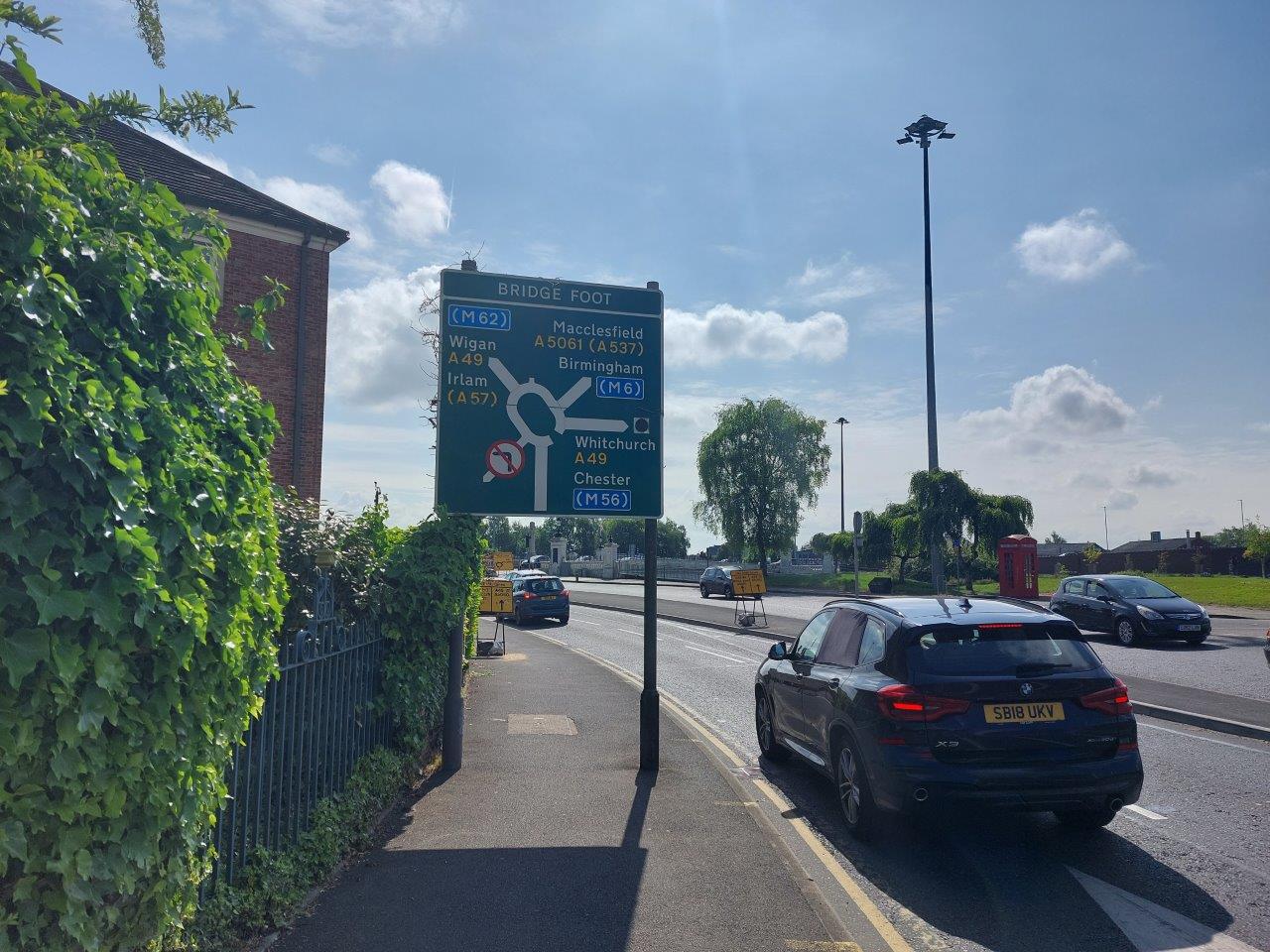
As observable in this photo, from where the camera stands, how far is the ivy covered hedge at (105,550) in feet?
8.79

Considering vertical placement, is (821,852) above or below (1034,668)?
below

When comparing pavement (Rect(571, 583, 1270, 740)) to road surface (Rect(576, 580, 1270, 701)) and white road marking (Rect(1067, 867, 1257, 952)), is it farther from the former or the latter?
white road marking (Rect(1067, 867, 1257, 952))

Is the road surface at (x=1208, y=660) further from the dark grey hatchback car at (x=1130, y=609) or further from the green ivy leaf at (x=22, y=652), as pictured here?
the green ivy leaf at (x=22, y=652)

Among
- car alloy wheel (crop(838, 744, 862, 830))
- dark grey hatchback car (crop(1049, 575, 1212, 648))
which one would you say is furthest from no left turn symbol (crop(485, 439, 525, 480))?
dark grey hatchback car (crop(1049, 575, 1212, 648))

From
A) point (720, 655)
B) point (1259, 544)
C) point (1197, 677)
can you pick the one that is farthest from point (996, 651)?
point (1259, 544)

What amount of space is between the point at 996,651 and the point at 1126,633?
15617mm

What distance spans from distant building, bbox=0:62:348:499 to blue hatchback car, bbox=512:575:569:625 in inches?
446

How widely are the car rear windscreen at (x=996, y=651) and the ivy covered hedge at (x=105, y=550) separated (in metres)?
4.37

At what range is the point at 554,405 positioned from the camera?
9.05 m

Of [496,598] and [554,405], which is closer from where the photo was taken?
[554,405]

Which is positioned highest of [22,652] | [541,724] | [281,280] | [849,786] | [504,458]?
[281,280]

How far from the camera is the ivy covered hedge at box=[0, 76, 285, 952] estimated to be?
2678mm

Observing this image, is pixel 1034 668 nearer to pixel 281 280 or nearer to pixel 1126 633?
pixel 281 280

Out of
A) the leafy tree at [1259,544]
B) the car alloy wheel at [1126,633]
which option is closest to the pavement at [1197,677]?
the car alloy wheel at [1126,633]
